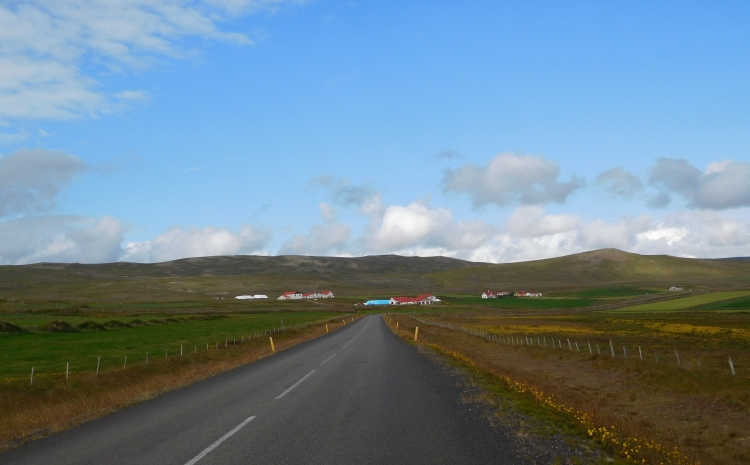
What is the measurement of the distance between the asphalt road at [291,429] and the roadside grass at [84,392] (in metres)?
0.94

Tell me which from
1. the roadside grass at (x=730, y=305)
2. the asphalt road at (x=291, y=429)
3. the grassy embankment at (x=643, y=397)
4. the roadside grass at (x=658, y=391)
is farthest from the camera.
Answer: the roadside grass at (x=730, y=305)

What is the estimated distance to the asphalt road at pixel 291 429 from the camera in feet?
31.6

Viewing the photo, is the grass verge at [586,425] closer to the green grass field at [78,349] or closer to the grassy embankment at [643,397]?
the grassy embankment at [643,397]

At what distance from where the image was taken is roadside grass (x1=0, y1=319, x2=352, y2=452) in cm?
1418

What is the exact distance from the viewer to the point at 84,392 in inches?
835

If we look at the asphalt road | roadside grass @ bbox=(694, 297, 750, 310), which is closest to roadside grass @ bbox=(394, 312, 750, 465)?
the asphalt road

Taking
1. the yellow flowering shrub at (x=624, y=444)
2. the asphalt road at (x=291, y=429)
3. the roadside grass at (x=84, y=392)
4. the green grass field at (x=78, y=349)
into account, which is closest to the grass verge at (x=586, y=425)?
the yellow flowering shrub at (x=624, y=444)

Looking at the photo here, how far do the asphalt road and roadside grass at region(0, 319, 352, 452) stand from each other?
0.94 meters

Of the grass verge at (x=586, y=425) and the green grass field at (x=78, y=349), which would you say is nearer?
the grass verge at (x=586, y=425)

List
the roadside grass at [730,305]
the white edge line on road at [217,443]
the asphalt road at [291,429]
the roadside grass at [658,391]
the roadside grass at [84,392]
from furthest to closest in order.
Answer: the roadside grass at [730,305] → the roadside grass at [84,392] → the roadside grass at [658,391] → the asphalt road at [291,429] → the white edge line on road at [217,443]

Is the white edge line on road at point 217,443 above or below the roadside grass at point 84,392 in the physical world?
above

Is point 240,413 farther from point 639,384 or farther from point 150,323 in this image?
A: point 150,323

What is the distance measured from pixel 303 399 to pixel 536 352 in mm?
25015

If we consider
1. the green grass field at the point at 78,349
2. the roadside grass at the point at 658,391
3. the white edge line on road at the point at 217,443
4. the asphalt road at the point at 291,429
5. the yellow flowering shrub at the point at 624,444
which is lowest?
the roadside grass at the point at 658,391
